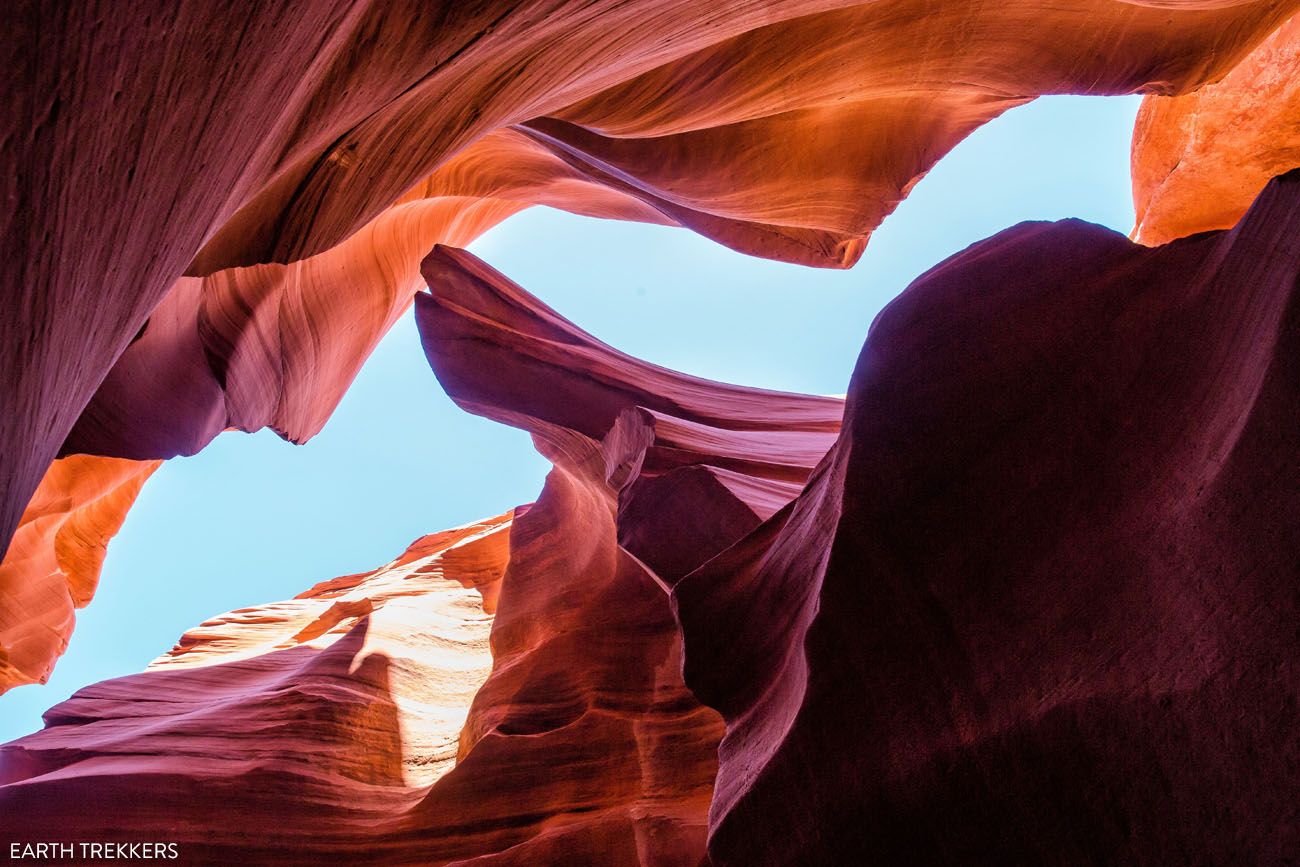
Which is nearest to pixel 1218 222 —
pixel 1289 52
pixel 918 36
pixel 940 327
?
pixel 1289 52

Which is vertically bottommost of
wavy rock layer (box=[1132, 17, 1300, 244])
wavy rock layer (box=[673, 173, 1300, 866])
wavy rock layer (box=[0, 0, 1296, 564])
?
wavy rock layer (box=[673, 173, 1300, 866])

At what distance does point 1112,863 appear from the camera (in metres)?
2.64

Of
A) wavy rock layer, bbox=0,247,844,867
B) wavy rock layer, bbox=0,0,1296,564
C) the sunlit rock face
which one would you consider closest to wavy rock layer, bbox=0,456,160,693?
the sunlit rock face

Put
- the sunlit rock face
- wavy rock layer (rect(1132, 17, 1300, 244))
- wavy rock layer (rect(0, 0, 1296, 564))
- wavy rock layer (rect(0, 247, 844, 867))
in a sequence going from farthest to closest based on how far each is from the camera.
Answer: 1. wavy rock layer (rect(1132, 17, 1300, 244))
2. the sunlit rock face
3. wavy rock layer (rect(0, 247, 844, 867))
4. wavy rock layer (rect(0, 0, 1296, 564))

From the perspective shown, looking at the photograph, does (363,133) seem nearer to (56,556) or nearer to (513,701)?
(513,701)

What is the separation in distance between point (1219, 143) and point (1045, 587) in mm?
8214

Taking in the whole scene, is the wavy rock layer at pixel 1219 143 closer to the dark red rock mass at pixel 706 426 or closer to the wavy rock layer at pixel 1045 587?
the dark red rock mass at pixel 706 426

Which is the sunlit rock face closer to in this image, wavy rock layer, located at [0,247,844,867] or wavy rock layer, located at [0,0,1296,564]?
wavy rock layer, located at [0,247,844,867]

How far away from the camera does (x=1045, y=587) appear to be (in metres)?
3.15

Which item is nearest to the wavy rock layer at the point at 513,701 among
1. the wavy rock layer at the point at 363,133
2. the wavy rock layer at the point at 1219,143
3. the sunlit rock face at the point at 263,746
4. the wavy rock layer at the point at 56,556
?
the sunlit rock face at the point at 263,746

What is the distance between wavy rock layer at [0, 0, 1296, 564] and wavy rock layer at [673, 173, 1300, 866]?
2195mm

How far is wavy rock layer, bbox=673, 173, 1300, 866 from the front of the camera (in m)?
2.46

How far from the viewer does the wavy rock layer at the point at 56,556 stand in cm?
1022

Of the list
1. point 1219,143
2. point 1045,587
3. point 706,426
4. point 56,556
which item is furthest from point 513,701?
point 1219,143
